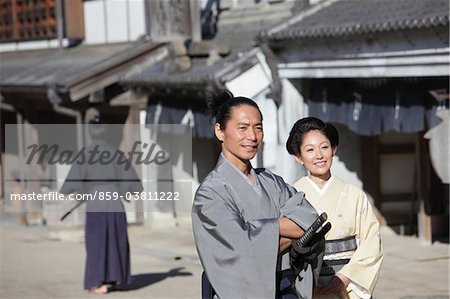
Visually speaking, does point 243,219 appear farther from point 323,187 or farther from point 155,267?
point 155,267

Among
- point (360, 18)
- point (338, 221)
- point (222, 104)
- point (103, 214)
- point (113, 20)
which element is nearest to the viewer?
point (222, 104)

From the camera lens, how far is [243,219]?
15.4 feet

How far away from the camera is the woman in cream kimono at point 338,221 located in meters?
5.55

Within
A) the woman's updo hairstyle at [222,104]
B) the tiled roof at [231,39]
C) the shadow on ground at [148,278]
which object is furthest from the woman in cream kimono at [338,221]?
the tiled roof at [231,39]

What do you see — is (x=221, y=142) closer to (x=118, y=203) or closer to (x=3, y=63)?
(x=118, y=203)

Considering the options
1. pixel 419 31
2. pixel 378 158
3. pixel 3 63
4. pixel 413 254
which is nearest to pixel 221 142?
pixel 419 31

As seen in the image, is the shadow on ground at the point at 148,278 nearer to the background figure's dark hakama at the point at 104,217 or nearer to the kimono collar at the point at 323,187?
the background figure's dark hakama at the point at 104,217

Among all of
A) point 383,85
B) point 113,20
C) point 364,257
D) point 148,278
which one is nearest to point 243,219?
point 364,257

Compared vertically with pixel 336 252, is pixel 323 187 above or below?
above

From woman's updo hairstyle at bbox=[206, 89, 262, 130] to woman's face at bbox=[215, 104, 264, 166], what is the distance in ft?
0.08

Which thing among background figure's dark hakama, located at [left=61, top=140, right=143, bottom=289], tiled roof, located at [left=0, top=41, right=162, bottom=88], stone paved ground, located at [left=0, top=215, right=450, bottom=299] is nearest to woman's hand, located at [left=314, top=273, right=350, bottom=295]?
stone paved ground, located at [left=0, top=215, right=450, bottom=299]

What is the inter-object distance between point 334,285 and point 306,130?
863mm

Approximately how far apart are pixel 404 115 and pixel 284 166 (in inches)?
85.2

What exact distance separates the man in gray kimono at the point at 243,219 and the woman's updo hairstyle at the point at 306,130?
72 centimetres
